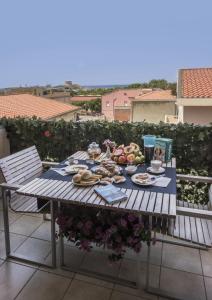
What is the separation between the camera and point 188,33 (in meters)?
14.6

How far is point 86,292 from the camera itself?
5.96ft

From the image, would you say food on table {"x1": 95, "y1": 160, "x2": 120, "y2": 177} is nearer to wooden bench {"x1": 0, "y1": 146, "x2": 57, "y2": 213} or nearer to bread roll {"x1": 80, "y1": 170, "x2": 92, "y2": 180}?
bread roll {"x1": 80, "y1": 170, "x2": 92, "y2": 180}

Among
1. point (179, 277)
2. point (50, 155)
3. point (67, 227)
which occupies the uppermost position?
point (50, 155)

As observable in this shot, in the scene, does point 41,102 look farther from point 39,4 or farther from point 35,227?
point 35,227

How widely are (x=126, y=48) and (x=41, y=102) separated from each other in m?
12.8

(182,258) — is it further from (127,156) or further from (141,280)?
(127,156)

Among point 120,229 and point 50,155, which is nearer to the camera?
point 120,229

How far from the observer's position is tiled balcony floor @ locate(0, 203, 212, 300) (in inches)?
70.9

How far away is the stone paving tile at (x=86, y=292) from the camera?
5.81ft

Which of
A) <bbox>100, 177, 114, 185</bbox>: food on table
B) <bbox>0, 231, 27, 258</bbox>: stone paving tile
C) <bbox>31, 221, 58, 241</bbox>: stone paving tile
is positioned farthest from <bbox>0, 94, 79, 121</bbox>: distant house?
<bbox>100, 177, 114, 185</bbox>: food on table

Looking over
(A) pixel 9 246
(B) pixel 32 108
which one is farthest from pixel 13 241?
(B) pixel 32 108

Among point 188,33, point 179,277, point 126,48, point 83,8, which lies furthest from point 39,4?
Result: point 126,48

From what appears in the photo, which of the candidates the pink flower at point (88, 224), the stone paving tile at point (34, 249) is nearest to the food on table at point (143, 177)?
the pink flower at point (88, 224)

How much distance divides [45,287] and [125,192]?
966 millimetres
